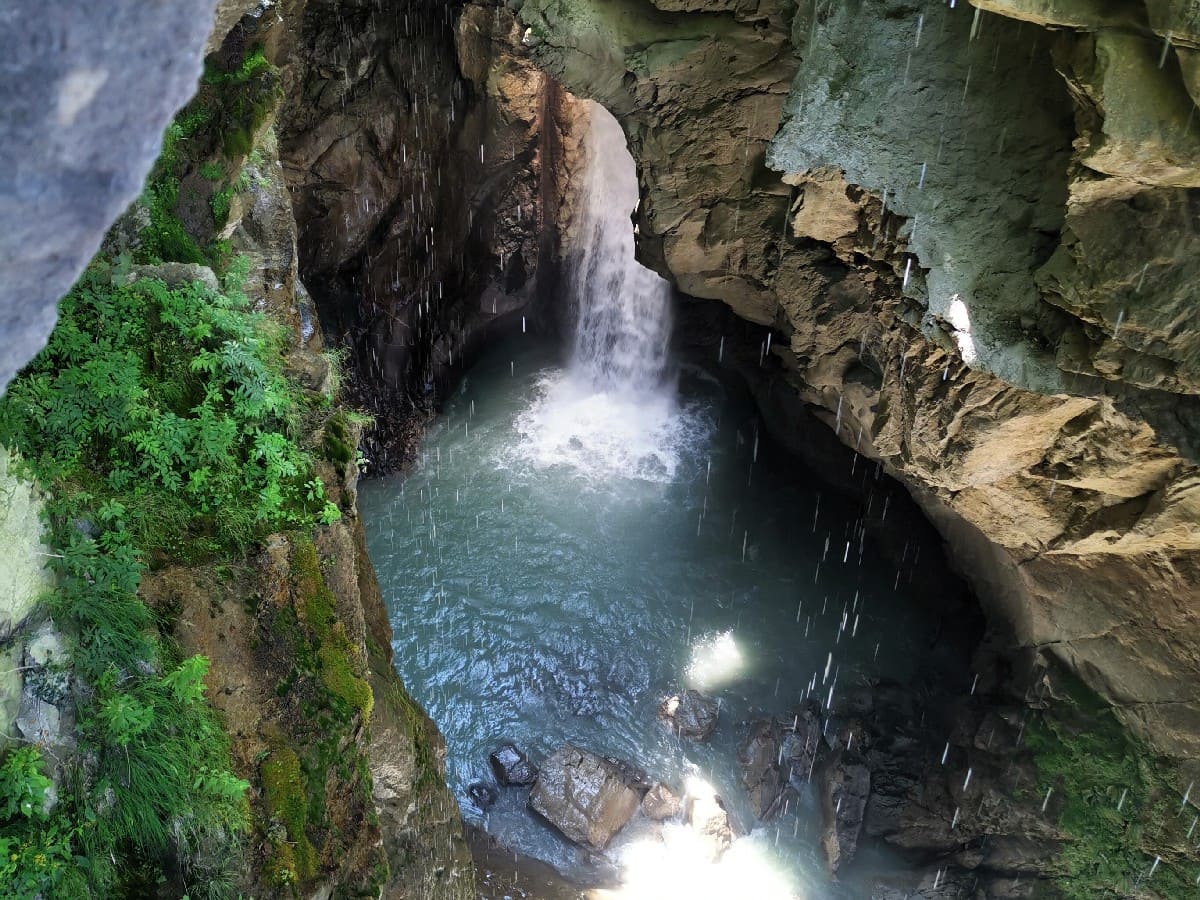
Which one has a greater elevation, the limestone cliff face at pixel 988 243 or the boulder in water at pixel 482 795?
the limestone cliff face at pixel 988 243

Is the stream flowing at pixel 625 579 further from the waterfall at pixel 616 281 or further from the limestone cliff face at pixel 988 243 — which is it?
the limestone cliff face at pixel 988 243

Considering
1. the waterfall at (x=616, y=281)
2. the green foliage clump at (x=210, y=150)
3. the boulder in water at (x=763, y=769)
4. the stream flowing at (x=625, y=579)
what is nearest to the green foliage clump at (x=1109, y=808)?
the stream flowing at (x=625, y=579)

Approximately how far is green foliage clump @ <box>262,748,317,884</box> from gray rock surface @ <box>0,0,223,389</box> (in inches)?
138

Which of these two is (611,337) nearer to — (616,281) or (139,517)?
(616,281)

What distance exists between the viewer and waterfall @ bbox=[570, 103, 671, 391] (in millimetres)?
16594

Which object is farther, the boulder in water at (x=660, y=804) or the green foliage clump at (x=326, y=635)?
the boulder in water at (x=660, y=804)

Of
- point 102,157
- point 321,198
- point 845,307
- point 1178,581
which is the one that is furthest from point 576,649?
point 102,157

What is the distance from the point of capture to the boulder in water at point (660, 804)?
9656mm

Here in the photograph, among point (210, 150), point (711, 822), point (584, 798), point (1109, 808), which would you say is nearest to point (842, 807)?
point (711, 822)

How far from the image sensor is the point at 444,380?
16.1 metres

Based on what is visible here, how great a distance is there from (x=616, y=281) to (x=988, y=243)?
10920 millimetres

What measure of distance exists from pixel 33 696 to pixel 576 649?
8.37 meters

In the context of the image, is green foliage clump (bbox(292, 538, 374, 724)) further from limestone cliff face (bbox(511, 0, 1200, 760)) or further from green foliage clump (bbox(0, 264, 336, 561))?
limestone cliff face (bbox(511, 0, 1200, 760))

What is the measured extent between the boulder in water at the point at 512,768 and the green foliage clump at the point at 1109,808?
20.0 ft
